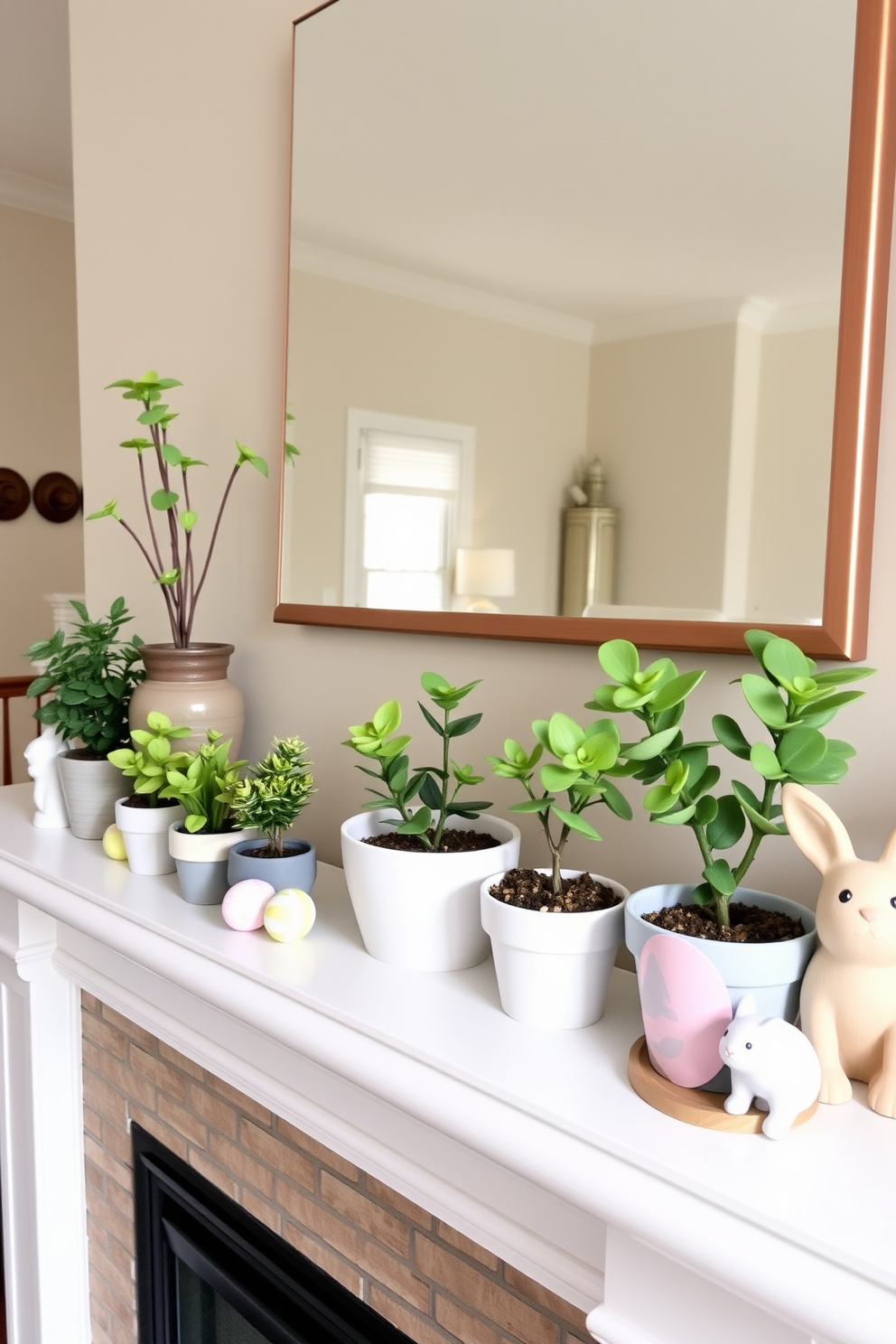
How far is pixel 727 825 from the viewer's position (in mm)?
727

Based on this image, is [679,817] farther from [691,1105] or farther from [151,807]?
[151,807]

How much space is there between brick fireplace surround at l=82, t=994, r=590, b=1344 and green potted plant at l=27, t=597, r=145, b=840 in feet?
1.14

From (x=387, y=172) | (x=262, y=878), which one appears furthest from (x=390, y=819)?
(x=387, y=172)

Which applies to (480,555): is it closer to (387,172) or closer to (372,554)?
(372,554)

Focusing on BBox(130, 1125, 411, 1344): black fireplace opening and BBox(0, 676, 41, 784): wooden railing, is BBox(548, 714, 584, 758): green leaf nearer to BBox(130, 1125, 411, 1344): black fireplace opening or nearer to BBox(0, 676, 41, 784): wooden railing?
BBox(130, 1125, 411, 1344): black fireplace opening

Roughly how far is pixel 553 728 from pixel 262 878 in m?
0.44

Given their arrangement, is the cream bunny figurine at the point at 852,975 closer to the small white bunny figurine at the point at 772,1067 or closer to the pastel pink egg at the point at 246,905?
the small white bunny figurine at the point at 772,1067

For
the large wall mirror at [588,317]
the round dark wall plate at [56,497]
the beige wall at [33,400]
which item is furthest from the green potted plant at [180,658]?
the round dark wall plate at [56,497]

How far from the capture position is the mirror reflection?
2.58 ft

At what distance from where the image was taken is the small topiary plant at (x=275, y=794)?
1007 millimetres

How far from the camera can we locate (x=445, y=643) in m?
1.13

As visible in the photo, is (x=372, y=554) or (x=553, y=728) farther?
(x=372, y=554)

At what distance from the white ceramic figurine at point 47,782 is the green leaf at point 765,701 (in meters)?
A: 1.05

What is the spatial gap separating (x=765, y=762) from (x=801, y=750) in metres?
0.03
